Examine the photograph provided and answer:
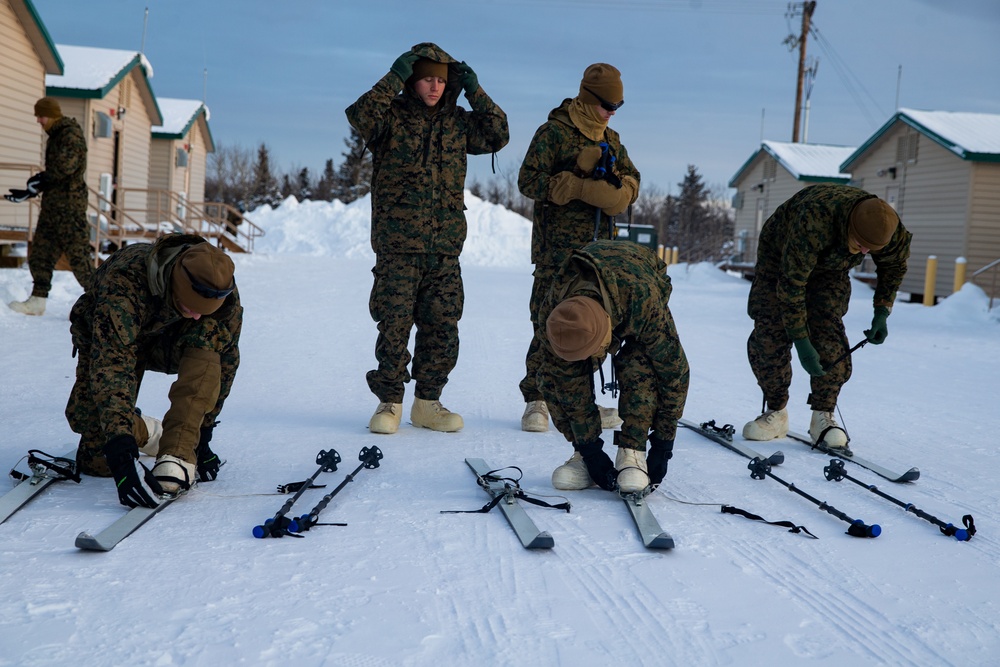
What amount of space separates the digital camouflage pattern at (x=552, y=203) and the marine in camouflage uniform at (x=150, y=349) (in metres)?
2.01

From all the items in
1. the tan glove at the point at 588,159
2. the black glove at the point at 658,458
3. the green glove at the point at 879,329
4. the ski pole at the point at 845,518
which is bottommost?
the ski pole at the point at 845,518

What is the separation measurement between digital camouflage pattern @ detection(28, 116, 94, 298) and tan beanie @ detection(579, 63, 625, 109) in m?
6.01

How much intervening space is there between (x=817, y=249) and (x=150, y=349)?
3301 millimetres

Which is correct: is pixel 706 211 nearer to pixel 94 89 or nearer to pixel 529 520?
pixel 94 89

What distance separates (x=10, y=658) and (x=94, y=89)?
21966 millimetres

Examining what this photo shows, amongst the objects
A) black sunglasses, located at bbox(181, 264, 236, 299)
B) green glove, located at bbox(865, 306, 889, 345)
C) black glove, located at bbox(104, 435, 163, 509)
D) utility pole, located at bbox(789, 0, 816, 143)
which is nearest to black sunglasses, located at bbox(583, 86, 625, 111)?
green glove, located at bbox(865, 306, 889, 345)

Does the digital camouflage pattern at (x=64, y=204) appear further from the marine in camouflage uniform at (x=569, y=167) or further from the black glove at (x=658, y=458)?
the black glove at (x=658, y=458)

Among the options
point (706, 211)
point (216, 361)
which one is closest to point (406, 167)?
point (216, 361)

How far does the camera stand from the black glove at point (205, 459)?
412 centimetres

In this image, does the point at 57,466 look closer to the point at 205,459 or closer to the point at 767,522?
the point at 205,459

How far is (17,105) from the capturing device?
1697 cm

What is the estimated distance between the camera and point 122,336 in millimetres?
3531

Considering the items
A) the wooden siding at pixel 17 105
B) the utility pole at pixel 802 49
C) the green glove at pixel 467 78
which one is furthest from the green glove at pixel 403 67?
the utility pole at pixel 802 49

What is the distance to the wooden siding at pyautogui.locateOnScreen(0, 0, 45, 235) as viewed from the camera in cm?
1628
